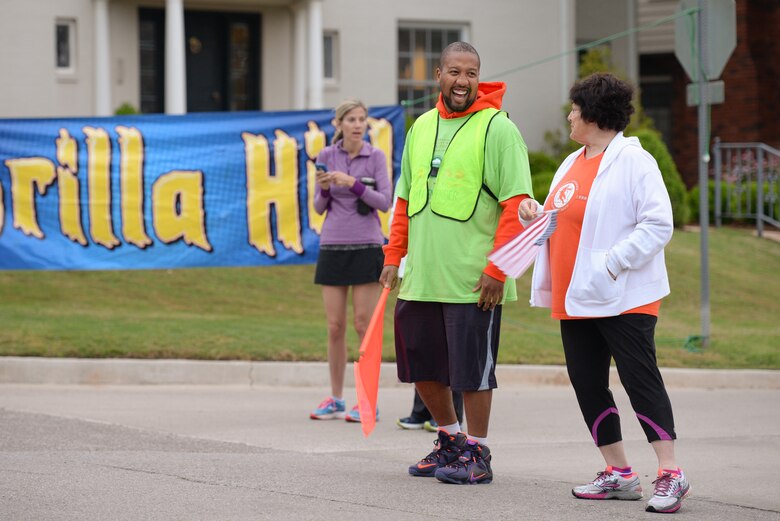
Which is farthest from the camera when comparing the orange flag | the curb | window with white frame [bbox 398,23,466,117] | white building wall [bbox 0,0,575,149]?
window with white frame [bbox 398,23,466,117]

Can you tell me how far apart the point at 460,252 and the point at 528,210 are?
1.42 feet

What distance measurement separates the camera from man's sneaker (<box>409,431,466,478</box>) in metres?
6.02

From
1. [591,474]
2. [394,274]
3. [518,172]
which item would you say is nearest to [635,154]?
[518,172]

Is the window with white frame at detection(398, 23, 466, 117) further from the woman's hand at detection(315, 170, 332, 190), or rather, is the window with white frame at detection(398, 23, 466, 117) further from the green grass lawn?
the woman's hand at detection(315, 170, 332, 190)

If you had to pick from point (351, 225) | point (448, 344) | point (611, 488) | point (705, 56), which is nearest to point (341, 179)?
point (351, 225)

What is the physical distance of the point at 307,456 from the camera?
6.79 m

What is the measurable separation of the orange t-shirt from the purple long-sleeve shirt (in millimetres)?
2583

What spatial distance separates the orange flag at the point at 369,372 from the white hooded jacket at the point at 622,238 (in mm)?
1094

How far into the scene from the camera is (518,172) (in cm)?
582

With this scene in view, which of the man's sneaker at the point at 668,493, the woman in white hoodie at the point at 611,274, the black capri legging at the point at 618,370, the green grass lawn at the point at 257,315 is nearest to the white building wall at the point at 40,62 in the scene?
the green grass lawn at the point at 257,315

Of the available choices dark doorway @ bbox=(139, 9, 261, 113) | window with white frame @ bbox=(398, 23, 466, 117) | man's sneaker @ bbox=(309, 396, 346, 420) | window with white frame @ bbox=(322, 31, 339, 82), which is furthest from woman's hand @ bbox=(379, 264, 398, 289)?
window with white frame @ bbox=(398, 23, 466, 117)

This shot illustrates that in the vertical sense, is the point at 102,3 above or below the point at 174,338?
above

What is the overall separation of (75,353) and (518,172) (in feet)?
17.2

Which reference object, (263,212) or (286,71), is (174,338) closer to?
(263,212)
